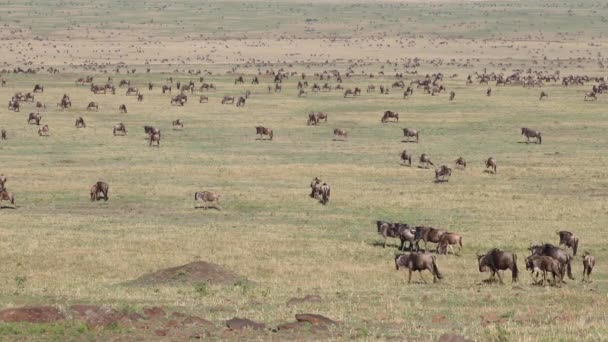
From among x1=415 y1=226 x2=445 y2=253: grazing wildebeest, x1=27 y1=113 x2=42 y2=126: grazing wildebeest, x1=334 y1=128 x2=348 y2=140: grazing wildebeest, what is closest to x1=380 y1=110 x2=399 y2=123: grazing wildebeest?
x1=334 y1=128 x2=348 y2=140: grazing wildebeest

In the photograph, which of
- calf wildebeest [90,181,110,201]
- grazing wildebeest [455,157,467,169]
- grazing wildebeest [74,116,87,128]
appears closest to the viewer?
calf wildebeest [90,181,110,201]

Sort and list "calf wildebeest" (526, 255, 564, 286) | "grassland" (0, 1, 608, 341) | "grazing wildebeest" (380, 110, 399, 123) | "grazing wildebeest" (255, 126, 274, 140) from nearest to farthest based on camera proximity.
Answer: "grassland" (0, 1, 608, 341) → "calf wildebeest" (526, 255, 564, 286) → "grazing wildebeest" (255, 126, 274, 140) → "grazing wildebeest" (380, 110, 399, 123)

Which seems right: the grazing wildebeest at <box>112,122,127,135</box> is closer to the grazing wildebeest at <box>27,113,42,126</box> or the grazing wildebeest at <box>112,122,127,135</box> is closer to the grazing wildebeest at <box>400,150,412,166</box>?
→ the grazing wildebeest at <box>27,113,42,126</box>

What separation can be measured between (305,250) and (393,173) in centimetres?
1637

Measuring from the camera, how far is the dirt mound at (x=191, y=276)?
84.8 ft

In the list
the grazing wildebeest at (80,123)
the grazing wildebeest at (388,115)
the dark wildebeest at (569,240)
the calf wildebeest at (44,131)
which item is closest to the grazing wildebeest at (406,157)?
the grazing wildebeest at (388,115)

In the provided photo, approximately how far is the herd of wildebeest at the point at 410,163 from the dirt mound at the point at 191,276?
171 inches

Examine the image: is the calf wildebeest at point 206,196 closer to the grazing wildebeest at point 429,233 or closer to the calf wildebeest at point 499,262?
the grazing wildebeest at point 429,233

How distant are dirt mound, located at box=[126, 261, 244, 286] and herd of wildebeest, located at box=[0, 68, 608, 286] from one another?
4352 mm

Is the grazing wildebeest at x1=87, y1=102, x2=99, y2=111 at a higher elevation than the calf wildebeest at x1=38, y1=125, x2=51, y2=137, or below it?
higher

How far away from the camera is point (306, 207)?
3850 cm

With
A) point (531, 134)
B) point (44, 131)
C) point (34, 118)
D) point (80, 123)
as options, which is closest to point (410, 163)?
point (531, 134)

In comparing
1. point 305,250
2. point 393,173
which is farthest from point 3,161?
point 305,250

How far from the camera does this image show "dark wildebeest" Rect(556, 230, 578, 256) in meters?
30.2
